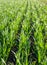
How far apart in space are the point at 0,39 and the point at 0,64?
119cm

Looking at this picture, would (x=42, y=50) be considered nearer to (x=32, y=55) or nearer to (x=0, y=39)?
(x=32, y=55)

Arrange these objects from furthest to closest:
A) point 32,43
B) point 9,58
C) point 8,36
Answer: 1. point 32,43
2. point 8,36
3. point 9,58

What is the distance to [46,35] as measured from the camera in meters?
5.54

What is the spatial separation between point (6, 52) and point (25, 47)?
398 millimetres

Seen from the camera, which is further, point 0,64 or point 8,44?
point 8,44

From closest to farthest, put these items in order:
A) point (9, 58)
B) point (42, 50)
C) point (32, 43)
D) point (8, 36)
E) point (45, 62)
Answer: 1. point (45, 62)
2. point (42, 50)
3. point (9, 58)
4. point (8, 36)
5. point (32, 43)

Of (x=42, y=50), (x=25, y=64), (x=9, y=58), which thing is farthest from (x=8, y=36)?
(x=25, y=64)

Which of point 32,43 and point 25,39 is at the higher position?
point 25,39

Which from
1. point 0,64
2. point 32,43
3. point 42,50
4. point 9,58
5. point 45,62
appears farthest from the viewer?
point 32,43

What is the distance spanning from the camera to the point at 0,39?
4793mm

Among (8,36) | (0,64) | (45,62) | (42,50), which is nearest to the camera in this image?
(45,62)

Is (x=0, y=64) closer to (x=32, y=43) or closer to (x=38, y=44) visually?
(x=38, y=44)

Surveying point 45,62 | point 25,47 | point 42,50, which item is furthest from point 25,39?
point 45,62

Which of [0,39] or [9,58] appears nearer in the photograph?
[9,58]
